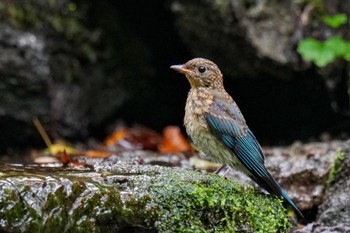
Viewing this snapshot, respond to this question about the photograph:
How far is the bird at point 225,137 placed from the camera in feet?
14.7

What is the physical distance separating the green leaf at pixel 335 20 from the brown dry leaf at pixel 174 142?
1983 mm

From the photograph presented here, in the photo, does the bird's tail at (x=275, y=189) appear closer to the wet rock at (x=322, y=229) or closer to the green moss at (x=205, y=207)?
the green moss at (x=205, y=207)

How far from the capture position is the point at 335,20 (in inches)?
272

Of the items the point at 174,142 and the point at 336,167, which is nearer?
the point at 336,167

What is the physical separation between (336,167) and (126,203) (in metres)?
2.38

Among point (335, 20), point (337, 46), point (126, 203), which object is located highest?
point (335, 20)

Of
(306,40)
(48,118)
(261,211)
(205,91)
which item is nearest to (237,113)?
(205,91)

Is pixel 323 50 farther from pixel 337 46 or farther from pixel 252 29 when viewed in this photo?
pixel 252 29

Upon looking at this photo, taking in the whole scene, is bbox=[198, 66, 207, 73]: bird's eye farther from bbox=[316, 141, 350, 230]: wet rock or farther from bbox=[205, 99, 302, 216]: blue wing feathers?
bbox=[316, 141, 350, 230]: wet rock

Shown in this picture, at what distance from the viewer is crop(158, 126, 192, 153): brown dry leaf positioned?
735 cm

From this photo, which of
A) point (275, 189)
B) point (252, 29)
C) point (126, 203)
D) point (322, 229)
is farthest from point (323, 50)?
point (126, 203)

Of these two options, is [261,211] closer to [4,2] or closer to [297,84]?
[297,84]

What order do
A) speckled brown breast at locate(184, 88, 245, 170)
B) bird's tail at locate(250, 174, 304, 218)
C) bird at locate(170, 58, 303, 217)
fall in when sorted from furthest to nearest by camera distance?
speckled brown breast at locate(184, 88, 245, 170) < bird at locate(170, 58, 303, 217) < bird's tail at locate(250, 174, 304, 218)

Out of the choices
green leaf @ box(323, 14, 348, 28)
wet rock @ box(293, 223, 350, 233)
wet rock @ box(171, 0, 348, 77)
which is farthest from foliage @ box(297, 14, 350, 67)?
wet rock @ box(293, 223, 350, 233)
